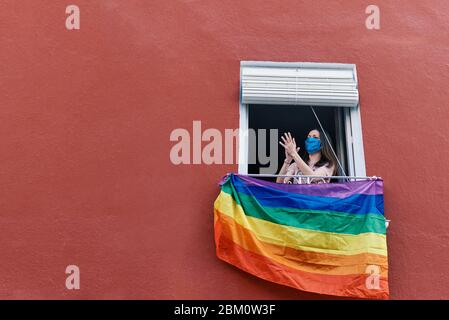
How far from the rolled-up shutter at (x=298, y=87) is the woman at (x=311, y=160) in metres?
0.34

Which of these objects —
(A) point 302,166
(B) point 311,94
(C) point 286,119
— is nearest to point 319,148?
(A) point 302,166

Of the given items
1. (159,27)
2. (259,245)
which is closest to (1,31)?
(159,27)

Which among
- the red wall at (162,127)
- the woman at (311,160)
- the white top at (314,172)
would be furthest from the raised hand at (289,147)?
the red wall at (162,127)

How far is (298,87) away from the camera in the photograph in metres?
5.97

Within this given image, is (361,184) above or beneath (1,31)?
beneath

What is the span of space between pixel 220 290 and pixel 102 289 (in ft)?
3.22

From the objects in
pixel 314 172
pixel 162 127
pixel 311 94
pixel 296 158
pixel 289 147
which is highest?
pixel 311 94

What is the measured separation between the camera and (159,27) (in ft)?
20.4

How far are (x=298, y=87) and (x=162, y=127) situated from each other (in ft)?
4.39

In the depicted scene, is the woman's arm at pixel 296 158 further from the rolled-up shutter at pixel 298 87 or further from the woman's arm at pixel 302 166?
the rolled-up shutter at pixel 298 87

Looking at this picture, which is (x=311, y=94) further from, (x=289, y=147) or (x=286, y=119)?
(x=286, y=119)

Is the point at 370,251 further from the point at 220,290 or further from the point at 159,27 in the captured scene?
the point at 159,27

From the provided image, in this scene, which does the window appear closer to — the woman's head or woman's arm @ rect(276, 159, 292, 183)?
the woman's head

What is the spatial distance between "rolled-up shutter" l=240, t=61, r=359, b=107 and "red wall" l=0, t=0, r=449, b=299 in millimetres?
146
